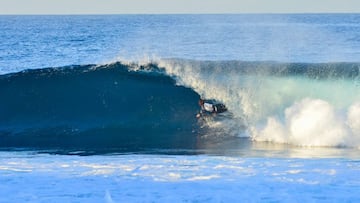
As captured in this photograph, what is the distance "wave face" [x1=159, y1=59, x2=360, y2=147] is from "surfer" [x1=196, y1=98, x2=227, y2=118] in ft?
0.68

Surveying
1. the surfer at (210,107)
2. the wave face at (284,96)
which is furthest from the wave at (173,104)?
the surfer at (210,107)

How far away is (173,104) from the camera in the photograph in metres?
16.4

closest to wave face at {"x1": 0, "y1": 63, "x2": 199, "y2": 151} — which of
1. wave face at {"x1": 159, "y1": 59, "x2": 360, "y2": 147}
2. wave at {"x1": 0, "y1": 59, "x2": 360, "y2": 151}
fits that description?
wave at {"x1": 0, "y1": 59, "x2": 360, "y2": 151}

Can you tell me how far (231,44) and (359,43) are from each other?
7.03 meters

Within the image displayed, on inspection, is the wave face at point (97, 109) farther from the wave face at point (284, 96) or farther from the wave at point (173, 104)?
the wave face at point (284, 96)

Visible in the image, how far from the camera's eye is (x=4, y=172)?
9.77 m

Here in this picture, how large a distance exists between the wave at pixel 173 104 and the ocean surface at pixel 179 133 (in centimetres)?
3

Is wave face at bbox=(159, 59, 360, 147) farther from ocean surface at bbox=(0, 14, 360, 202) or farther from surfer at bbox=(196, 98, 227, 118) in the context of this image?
surfer at bbox=(196, 98, 227, 118)

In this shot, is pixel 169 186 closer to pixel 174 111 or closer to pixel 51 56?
pixel 174 111

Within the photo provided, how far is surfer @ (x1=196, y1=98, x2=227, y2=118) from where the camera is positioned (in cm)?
1570

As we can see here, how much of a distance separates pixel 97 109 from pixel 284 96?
172 inches

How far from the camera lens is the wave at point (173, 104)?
1373cm

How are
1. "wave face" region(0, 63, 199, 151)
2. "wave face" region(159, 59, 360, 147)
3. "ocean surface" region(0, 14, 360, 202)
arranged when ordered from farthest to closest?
"wave face" region(0, 63, 199, 151)
"wave face" region(159, 59, 360, 147)
"ocean surface" region(0, 14, 360, 202)

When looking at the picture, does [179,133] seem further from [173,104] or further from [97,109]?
[97,109]
